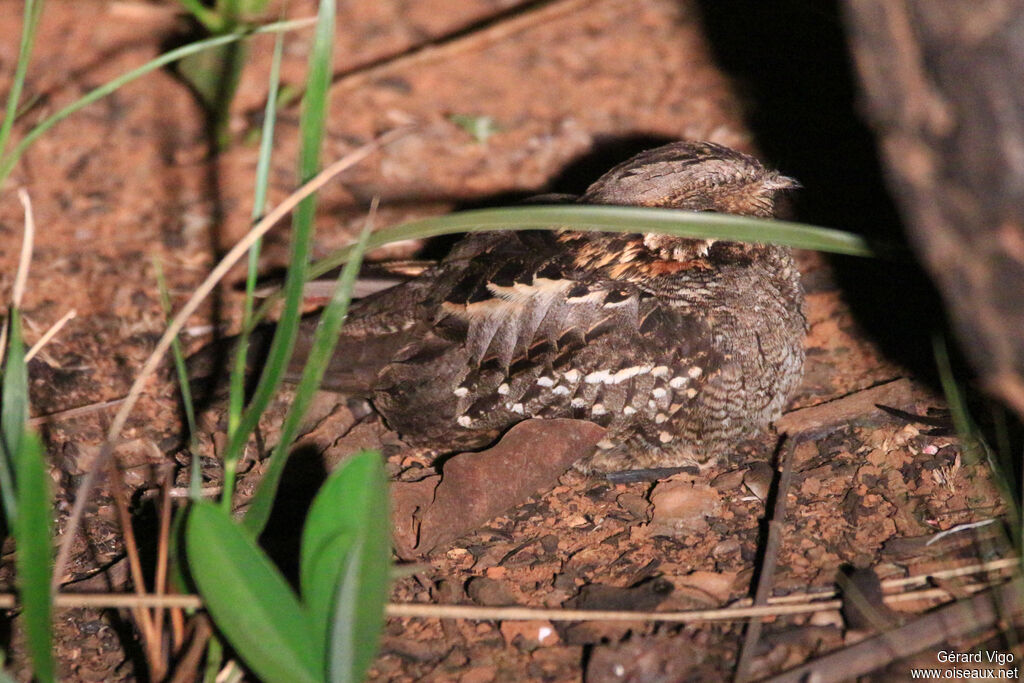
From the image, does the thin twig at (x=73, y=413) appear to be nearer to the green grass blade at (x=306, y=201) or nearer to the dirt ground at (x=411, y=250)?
the dirt ground at (x=411, y=250)

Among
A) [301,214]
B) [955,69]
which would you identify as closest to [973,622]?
[955,69]

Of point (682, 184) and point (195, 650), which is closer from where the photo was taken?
point (195, 650)

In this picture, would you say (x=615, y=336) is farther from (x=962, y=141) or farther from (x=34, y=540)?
(x=34, y=540)

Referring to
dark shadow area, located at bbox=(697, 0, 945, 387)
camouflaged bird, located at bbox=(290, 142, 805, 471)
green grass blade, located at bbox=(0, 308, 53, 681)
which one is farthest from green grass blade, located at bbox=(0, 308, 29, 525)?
dark shadow area, located at bbox=(697, 0, 945, 387)

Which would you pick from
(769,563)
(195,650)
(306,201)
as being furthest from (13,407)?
(769,563)

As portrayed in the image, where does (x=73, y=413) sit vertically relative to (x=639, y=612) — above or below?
above

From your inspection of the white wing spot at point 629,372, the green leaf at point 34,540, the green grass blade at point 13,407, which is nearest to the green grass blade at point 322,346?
the green leaf at point 34,540

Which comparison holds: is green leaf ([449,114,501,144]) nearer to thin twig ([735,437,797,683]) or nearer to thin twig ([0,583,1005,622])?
thin twig ([735,437,797,683])

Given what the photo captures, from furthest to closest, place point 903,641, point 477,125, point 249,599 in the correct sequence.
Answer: point 477,125, point 903,641, point 249,599

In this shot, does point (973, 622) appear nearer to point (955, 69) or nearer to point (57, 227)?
point (955, 69)
